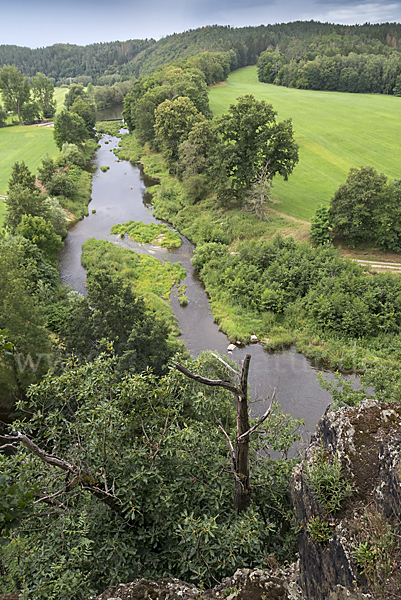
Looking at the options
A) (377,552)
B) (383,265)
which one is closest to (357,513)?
(377,552)

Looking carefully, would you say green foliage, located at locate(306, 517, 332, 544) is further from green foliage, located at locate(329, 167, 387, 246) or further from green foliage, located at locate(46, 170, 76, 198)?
green foliage, located at locate(46, 170, 76, 198)

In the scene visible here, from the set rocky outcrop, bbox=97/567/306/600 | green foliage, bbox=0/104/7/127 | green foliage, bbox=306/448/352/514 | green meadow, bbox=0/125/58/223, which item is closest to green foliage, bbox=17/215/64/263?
green meadow, bbox=0/125/58/223

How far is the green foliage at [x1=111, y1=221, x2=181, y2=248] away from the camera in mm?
42281

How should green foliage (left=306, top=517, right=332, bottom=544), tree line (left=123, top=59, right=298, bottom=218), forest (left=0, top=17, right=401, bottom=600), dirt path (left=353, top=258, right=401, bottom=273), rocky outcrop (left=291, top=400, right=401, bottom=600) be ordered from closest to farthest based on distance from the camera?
rocky outcrop (left=291, top=400, right=401, bottom=600)
green foliage (left=306, top=517, right=332, bottom=544)
forest (left=0, top=17, right=401, bottom=600)
dirt path (left=353, top=258, right=401, bottom=273)
tree line (left=123, top=59, right=298, bottom=218)

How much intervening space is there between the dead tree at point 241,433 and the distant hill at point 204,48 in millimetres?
130360

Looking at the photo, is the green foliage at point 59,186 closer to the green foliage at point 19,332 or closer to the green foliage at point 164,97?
the green foliage at point 164,97

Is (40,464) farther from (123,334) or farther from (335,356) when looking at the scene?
(335,356)

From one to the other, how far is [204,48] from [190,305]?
15190cm

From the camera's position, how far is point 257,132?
135ft

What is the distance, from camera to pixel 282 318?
29.5m

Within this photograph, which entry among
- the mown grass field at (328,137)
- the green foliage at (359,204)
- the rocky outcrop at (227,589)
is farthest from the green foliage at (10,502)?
the mown grass field at (328,137)

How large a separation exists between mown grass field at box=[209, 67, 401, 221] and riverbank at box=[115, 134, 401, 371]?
18.2 feet

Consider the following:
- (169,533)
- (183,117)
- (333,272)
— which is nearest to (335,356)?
(333,272)

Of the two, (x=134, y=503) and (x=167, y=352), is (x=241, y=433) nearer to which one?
(x=134, y=503)
